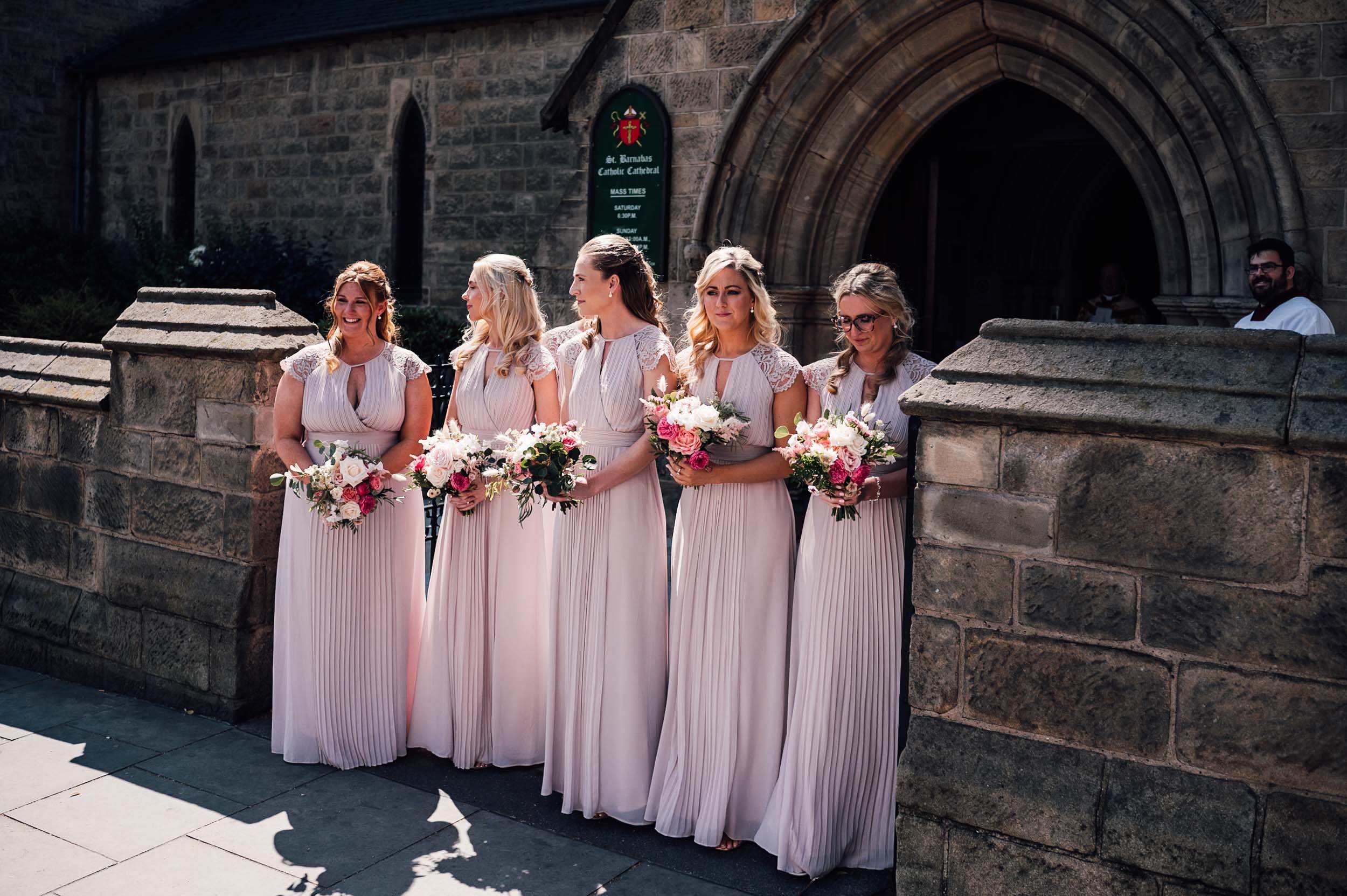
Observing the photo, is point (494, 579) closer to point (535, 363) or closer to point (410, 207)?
point (535, 363)

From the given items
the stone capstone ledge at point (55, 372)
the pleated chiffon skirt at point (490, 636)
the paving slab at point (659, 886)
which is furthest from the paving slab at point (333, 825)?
the stone capstone ledge at point (55, 372)

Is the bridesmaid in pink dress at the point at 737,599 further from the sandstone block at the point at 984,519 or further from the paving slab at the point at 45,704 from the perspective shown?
the paving slab at the point at 45,704

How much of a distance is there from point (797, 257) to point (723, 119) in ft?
3.88

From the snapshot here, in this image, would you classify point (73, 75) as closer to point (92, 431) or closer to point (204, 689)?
point (92, 431)

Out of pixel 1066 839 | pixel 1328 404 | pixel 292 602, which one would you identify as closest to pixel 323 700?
pixel 292 602

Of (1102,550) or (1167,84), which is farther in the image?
(1167,84)

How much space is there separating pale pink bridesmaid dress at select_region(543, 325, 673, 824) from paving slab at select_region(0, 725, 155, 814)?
1845 millimetres

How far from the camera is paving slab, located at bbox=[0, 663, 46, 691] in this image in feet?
20.1

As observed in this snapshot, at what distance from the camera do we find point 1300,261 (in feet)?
22.7

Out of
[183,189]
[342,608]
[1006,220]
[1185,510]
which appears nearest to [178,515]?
[342,608]

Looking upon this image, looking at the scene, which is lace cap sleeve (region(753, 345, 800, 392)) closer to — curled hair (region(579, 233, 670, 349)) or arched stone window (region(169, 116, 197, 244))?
curled hair (region(579, 233, 670, 349))

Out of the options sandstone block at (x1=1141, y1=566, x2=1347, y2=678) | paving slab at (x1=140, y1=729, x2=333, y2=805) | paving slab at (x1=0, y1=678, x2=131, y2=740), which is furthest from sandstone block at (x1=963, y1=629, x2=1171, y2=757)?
paving slab at (x1=0, y1=678, x2=131, y2=740)

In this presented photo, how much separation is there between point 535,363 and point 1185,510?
105 inches

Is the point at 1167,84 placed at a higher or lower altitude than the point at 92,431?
higher
